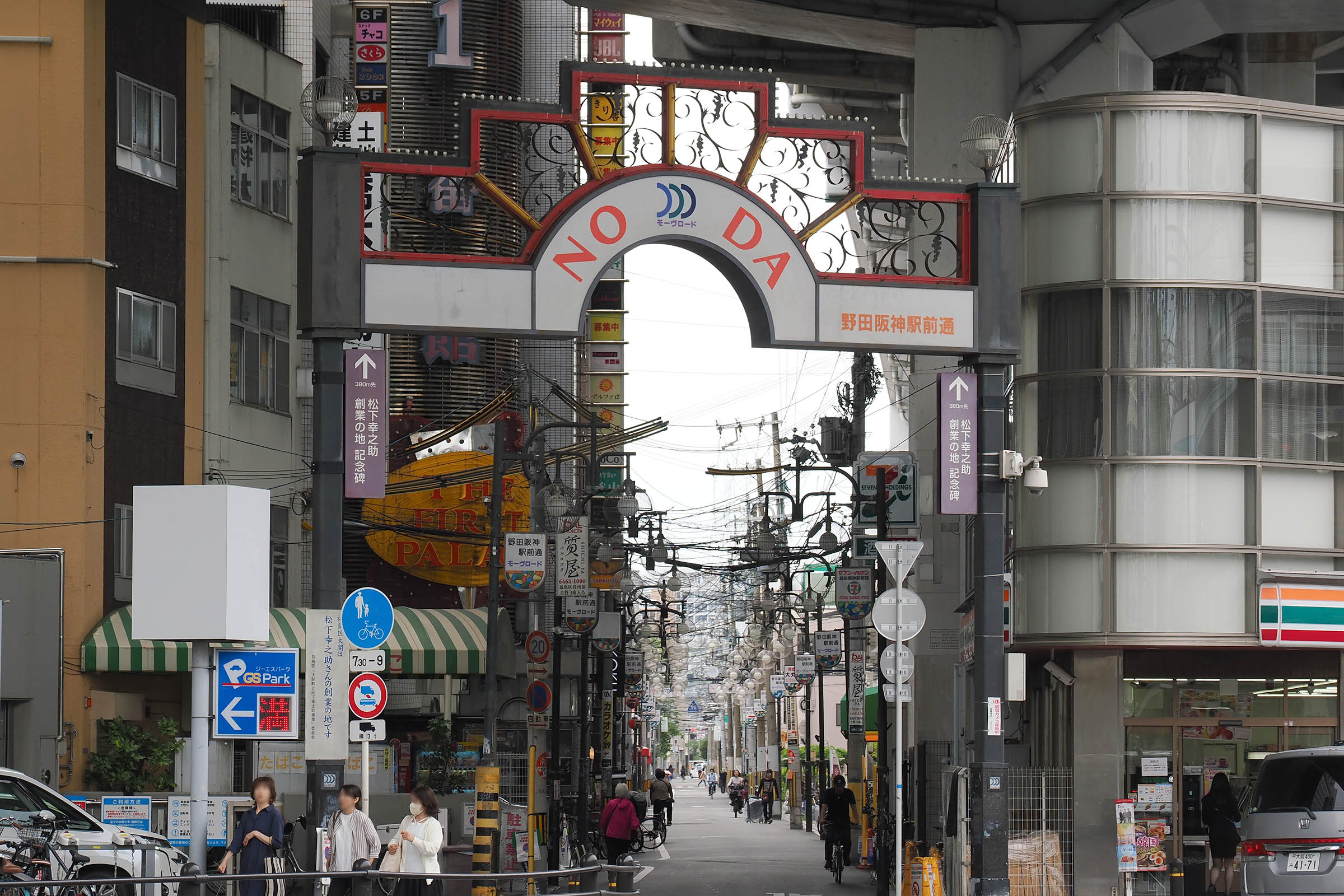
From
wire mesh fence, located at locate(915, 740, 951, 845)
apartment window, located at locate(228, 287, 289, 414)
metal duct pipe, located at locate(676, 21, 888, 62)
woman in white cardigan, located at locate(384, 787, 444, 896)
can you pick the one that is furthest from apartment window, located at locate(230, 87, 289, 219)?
woman in white cardigan, located at locate(384, 787, 444, 896)

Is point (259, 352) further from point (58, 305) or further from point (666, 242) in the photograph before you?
point (666, 242)

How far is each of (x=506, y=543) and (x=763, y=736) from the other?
9231 centimetres

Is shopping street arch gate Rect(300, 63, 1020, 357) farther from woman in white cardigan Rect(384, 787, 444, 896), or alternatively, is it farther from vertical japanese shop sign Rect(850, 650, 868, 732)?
vertical japanese shop sign Rect(850, 650, 868, 732)

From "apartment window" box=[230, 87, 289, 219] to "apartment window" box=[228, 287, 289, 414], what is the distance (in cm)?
209

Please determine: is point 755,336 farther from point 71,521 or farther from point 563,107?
point 71,521

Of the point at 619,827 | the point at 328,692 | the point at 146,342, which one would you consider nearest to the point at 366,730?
the point at 328,692

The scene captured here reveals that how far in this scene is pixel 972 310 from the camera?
2269 centimetres

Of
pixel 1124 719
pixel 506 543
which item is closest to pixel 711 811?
pixel 506 543

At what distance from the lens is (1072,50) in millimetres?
29469

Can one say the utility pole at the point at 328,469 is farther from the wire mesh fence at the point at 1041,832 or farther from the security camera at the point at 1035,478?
the wire mesh fence at the point at 1041,832

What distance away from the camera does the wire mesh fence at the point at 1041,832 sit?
918 inches

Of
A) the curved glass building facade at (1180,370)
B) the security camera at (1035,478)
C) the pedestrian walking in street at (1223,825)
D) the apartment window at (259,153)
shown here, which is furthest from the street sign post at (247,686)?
the apartment window at (259,153)

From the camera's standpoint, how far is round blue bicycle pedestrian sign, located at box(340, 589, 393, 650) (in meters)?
18.5

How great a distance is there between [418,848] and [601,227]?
26.9ft
